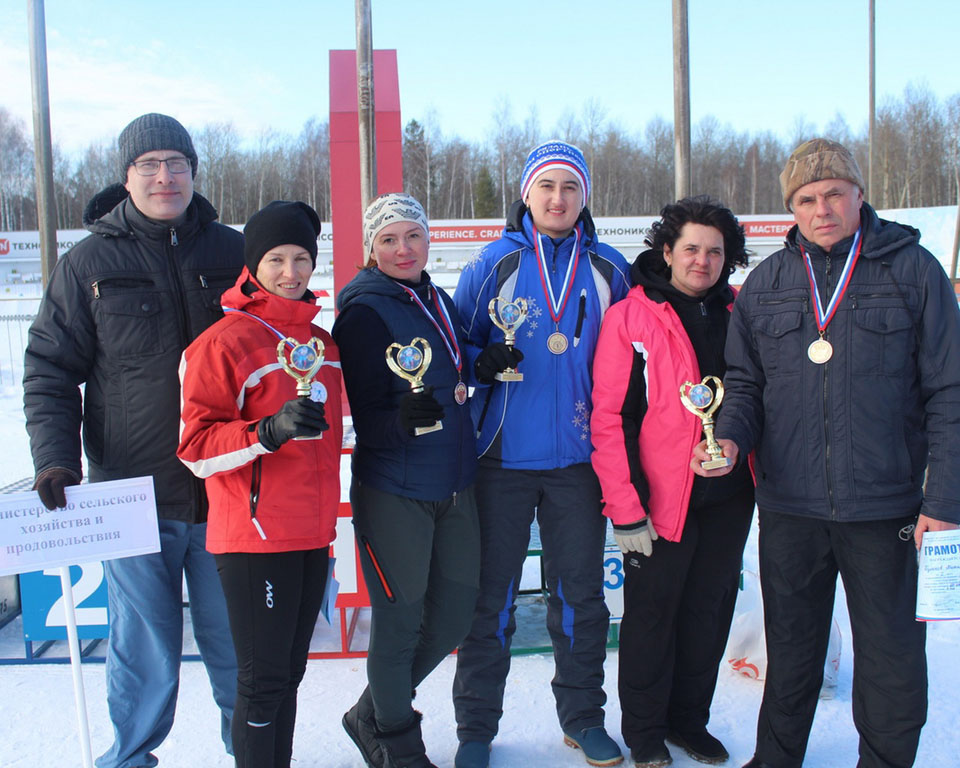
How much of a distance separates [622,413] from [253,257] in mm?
1387

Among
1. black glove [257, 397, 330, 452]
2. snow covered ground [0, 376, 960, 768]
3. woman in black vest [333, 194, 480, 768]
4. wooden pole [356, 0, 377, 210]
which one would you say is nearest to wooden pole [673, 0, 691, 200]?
wooden pole [356, 0, 377, 210]

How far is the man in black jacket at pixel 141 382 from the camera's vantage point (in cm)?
245

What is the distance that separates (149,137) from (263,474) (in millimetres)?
1247

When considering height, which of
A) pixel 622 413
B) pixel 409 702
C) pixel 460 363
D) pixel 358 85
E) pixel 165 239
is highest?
pixel 358 85

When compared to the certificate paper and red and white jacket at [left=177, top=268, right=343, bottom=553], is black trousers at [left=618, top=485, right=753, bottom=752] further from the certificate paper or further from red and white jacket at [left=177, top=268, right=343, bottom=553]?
red and white jacket at [left=177, top=268, right=343, bottom=553]

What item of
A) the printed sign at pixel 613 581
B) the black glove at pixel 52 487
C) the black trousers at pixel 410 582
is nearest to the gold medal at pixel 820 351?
the black trousers at pixel 410 582

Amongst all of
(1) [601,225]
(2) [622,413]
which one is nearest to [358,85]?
(2) [622,413]

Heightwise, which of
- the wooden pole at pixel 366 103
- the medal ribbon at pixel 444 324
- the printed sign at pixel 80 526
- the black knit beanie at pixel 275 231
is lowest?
the printed sign at pixel 80 526

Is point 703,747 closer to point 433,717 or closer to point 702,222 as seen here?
point 433,717

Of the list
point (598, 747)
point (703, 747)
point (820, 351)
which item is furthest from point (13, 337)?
point (820, 351)

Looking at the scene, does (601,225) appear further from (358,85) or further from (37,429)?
(37,429)

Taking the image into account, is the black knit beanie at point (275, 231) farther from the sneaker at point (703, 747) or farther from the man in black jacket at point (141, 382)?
the sneaker at point (703, 747)

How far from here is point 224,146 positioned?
52.1 meters

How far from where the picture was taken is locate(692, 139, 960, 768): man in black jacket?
7.52 ft
